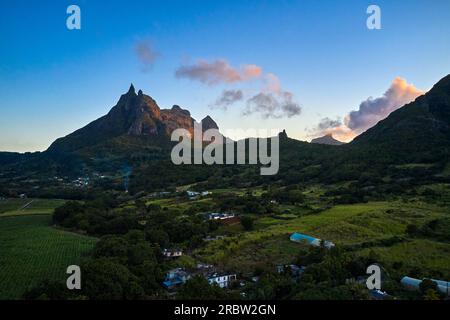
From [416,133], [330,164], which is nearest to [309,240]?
[330,164]

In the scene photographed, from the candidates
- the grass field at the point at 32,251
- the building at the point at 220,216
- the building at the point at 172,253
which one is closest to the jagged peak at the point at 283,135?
the building at the point at 220,216

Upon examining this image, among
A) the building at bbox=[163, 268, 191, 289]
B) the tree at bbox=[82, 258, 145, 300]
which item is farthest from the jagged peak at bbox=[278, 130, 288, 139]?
the tree at bbox=[82, 258, 145, 300]

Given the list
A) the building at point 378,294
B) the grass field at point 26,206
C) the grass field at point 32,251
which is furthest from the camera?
the grass field at point 26,206

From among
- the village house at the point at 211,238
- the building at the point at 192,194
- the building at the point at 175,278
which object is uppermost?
the building at the point at 192,194

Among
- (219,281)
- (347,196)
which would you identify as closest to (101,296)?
(219,281)

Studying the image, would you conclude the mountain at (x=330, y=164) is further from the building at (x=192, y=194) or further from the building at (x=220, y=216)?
the building at (x=220, y=216)

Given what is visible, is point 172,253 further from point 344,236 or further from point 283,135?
point 283,135
